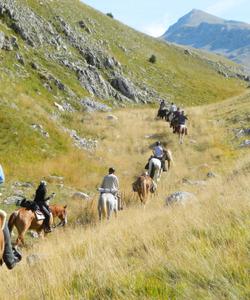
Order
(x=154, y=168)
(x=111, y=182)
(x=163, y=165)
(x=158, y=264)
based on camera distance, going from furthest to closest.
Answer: (x=163, y=165)
(x=154, y=168)
(x=111, y=182)
(x=158, y=264)

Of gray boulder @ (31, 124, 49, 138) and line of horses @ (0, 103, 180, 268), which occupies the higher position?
gray boulder @ (31, 124, 49, 138)

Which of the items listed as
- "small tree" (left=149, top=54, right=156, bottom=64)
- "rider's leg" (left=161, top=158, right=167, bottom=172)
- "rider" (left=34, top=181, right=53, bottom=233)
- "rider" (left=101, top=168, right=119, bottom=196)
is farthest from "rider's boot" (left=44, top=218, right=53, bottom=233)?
"small tree" (left=149, top=54, right=156, bottom=64)

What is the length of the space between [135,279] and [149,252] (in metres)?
1.29

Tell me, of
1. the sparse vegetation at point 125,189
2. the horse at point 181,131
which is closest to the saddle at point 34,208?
the sparse vegetation at point 125,189

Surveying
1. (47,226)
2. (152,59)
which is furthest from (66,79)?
(152,59)

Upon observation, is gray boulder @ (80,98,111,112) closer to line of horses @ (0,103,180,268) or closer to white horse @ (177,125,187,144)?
white horse @ (177,125,187,144)

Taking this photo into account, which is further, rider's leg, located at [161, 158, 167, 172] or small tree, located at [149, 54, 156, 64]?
small tree, located at [149, 54, 156, 64]

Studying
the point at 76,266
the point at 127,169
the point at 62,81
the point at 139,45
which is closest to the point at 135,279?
the point at 76,266

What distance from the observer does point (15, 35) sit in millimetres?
45125

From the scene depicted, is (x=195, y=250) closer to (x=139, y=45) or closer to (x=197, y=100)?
(x=197, y=100)

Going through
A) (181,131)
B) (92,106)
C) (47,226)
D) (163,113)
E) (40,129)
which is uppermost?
(92,106)

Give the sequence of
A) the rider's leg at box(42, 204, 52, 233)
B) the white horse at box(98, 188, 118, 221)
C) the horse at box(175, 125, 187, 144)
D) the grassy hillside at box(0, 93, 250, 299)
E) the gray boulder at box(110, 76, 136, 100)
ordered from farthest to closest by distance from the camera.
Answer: the gray boulder at box(110, 76, 136, 100) → the horse at box(175, 125, 187, 144) → the white horse at box(98, 188, 118, 221) → the rider's leg at box(42, 204, 52, 233) → the grassy hillside at box(0, 93, 250, 299)

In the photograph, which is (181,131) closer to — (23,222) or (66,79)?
(66,79)

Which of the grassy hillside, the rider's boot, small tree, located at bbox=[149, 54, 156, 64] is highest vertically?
small tree, located at bbox=[149, 54, 156, 64]
